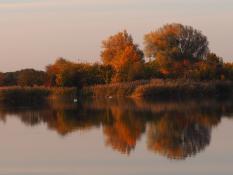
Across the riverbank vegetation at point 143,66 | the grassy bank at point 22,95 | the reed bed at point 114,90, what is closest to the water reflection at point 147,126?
the grassy bank at point 22,95

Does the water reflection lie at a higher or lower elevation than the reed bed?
lower

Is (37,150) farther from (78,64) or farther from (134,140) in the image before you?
(78,64)

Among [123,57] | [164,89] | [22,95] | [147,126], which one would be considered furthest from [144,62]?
[147,126]

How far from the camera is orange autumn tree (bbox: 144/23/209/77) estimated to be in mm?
55094

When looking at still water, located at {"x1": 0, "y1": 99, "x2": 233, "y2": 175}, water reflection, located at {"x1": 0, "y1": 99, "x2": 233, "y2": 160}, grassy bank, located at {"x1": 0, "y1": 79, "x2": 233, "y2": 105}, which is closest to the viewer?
still water, located at {"x1": 0, "y1": 99, "x2": 233, "y2": 175}

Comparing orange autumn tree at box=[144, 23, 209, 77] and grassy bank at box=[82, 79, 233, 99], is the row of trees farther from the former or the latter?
grassy bank at box=[82, 79, 233, 99]

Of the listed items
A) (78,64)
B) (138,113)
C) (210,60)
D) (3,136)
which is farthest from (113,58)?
(3,136)

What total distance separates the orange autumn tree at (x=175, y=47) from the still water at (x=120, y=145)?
29.3 metres

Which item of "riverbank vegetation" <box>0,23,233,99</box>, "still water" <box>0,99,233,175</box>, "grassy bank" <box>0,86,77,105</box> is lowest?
"still water" <box>0,99,233,175</box>

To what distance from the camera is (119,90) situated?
48.6 metres

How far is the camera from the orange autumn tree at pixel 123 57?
173 feet

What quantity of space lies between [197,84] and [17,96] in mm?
12783

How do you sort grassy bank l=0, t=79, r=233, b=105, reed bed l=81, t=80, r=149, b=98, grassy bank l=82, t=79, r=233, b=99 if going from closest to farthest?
grassy bank l=0, t=79, r=233, b=105 < grassy bank l=82, t=79, r=233, b=99 < reed bed l=81, t=80, r=149, b=98

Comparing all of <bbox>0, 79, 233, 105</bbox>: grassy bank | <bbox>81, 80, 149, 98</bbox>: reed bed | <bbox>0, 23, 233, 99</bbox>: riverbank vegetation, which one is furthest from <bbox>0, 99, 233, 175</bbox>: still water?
<bbox>0, 23, 233, 99</bbox>: riverbank vegetation
